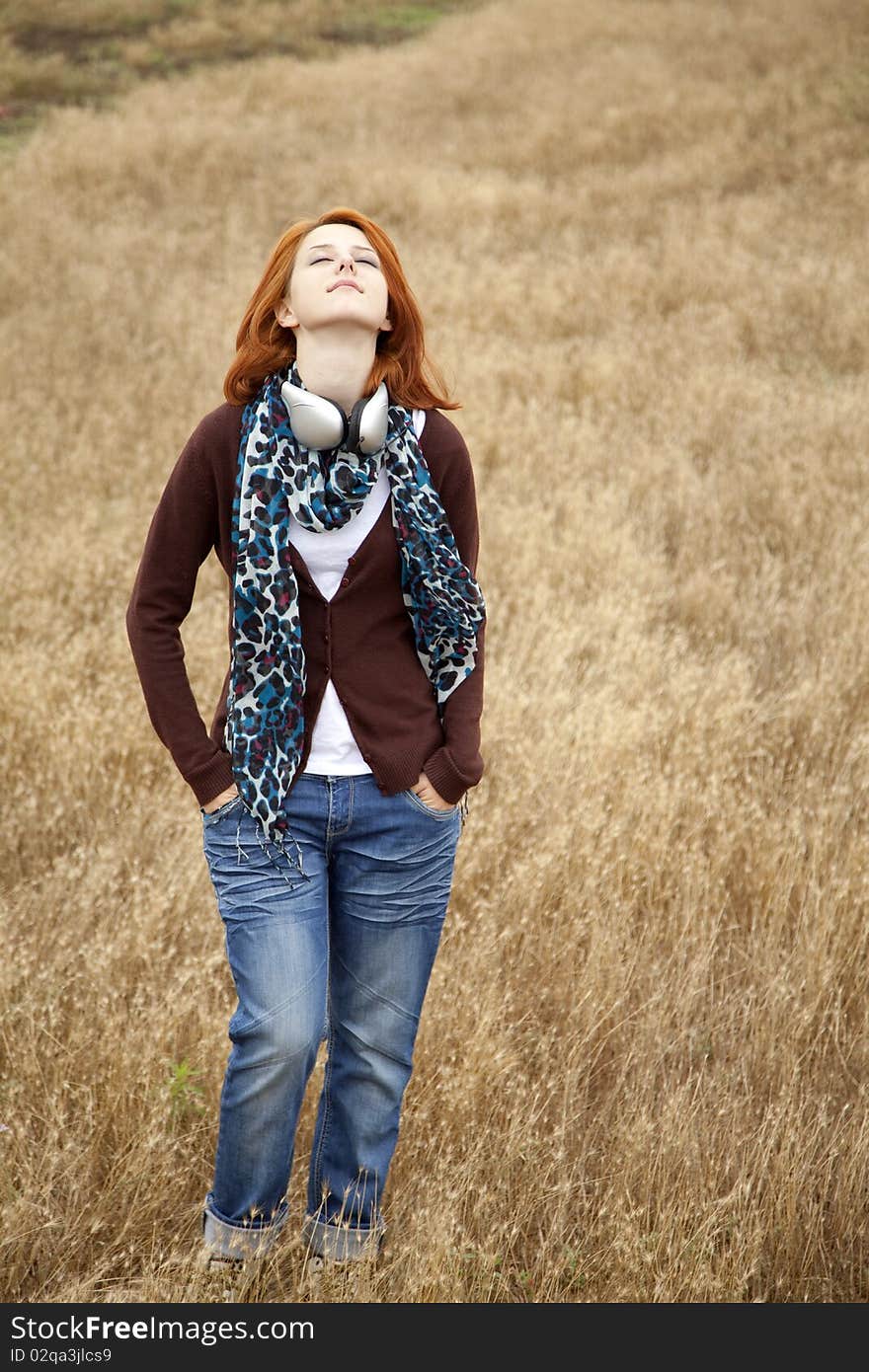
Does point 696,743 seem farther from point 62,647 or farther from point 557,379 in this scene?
Result: point 557,379

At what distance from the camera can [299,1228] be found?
2.65 m

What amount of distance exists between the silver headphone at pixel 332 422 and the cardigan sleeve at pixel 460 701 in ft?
0.77

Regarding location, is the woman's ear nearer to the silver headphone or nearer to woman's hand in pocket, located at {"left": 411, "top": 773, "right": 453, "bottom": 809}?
→ the silver headphone

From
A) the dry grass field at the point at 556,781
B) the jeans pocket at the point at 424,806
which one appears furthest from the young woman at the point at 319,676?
the dry grass field at the point at 556,781

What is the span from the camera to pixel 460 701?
233 centimetres

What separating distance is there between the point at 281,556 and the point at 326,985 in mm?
841

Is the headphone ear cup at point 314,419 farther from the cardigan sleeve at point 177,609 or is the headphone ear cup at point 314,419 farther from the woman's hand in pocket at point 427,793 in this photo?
the woman's hand in pocket at point 427,793

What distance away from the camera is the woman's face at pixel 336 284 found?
6.89ft

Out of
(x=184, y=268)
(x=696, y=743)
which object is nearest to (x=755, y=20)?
(x=184, y=268)

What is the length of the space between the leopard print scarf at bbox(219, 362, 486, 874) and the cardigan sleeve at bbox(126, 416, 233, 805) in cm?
6

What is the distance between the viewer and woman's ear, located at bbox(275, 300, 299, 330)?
221 centimetres

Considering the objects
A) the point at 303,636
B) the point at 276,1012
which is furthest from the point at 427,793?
the point at 276,1012

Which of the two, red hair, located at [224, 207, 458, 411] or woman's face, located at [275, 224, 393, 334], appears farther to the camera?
red hair, located at [224, 207, 458, 411]

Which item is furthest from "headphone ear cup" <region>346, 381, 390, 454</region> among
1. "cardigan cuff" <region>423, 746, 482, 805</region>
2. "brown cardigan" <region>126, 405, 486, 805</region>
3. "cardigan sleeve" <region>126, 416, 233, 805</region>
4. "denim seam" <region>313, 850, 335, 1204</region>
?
"denim seam" <region>313, 850, 335, 1204</region>
